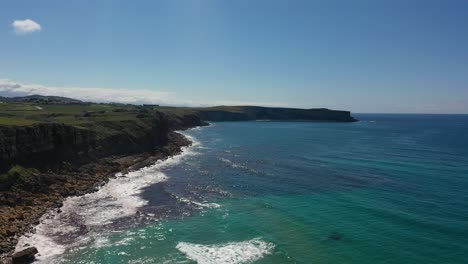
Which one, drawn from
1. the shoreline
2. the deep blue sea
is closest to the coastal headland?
the shoreline

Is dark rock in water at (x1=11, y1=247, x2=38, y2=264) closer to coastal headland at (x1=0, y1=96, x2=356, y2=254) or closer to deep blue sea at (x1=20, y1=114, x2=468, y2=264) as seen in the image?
deep blue sea at (x1=20, y1=114, x2=468, y2=264)

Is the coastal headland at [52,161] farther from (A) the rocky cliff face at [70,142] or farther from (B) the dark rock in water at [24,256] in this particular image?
(B) the dark rock in water at [24,256]

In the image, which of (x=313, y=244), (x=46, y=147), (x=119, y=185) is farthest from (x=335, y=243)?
(x=46, y=147)

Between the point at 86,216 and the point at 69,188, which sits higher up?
the point at 69,188

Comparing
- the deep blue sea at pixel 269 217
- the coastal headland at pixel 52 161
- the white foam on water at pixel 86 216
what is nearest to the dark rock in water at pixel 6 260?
the coastal headland at pixel 52 161

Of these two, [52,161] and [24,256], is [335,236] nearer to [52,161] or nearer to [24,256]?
[24,256]

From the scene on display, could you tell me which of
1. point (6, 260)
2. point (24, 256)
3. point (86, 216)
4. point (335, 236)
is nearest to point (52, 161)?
point (86, 216)
